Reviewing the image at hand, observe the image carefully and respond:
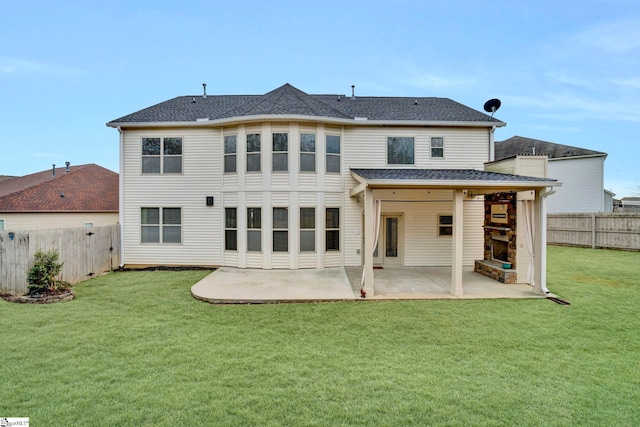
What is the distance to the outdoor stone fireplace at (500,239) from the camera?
8.12 metres

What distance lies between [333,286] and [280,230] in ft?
9.70

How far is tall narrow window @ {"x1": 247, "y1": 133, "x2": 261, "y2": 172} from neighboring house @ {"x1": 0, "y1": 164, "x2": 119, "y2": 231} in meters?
11.9

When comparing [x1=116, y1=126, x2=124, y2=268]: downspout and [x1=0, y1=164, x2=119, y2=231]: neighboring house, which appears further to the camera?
[x1=0, y1=164, x2=119, y2=231]: neighboring house

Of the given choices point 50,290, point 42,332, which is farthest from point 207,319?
point 50,290

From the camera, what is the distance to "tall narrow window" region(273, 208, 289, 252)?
9805 mm

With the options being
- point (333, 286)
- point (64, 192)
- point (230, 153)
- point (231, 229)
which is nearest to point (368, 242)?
point (333, 286)

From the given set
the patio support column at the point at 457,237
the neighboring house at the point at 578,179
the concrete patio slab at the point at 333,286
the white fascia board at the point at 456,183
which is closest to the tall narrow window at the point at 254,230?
the concrete patio slab at the point at 333,286

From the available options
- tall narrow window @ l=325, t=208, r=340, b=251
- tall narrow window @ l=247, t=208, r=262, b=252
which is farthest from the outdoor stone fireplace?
tall narrow window @ l=247, t=208, r=262, b=252

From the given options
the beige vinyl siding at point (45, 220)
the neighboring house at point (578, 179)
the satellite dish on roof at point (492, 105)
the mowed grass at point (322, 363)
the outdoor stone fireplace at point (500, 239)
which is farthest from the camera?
the neighboring house at point (578, 179)

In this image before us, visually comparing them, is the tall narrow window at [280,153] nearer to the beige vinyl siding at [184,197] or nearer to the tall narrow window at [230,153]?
the tall narrow window at [230,153]

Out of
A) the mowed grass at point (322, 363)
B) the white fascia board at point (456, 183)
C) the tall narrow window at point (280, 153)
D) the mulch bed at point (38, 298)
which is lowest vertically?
the mowed grass at point (322, 363)

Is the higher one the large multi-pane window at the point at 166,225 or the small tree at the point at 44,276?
the large multi-pane window at the point at 166,225

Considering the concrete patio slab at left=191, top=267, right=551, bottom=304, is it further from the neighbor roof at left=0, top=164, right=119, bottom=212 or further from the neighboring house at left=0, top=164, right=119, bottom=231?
the neighbor roof at left=0, top=164, right=119, bottom=212

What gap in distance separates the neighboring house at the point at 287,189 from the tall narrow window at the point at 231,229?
36mm
